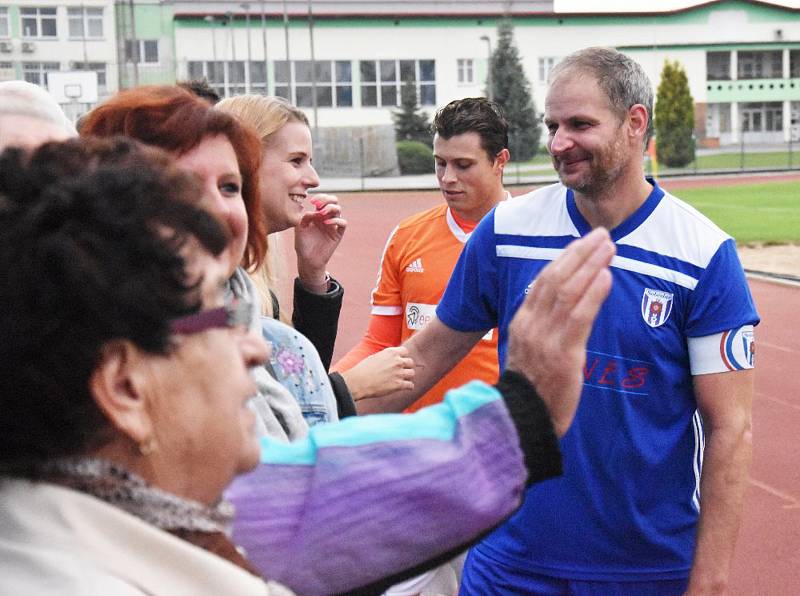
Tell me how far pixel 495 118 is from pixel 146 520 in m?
4.52

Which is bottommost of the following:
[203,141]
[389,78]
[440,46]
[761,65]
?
[203,141]

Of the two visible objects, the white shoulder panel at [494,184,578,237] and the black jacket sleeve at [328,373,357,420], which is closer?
the black jacket sleeve at [328,373,357,420]

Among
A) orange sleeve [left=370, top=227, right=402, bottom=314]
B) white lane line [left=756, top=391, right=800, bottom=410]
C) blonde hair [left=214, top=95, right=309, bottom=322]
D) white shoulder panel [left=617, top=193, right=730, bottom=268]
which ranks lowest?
white lane line [left=756, top=391, right=800, bottom=410]

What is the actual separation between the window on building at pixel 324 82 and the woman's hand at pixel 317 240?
64.7 meters

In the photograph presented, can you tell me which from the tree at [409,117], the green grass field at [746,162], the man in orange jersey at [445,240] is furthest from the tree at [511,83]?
the man in orange jersey at [445,240]

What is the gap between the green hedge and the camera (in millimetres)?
54156

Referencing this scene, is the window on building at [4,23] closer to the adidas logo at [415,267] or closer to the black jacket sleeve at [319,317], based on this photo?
the adidas logo at [415,267]

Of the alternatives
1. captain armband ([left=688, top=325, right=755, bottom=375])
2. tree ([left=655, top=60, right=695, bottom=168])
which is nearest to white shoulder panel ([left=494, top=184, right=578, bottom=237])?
captain armband ([left=688, top=325, right=755, bottom=375])

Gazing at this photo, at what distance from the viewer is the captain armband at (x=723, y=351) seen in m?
3.04

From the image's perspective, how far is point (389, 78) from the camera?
225 ft

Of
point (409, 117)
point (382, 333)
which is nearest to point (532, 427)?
point (382, 333)

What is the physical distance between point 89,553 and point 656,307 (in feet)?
7.14

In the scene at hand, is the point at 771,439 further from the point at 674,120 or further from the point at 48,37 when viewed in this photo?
the point at 48,37

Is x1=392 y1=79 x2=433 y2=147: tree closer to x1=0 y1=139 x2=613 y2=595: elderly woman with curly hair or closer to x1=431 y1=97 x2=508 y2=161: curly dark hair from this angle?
x1=431 y1=97 x2=508 y2=161: curly dark hair
